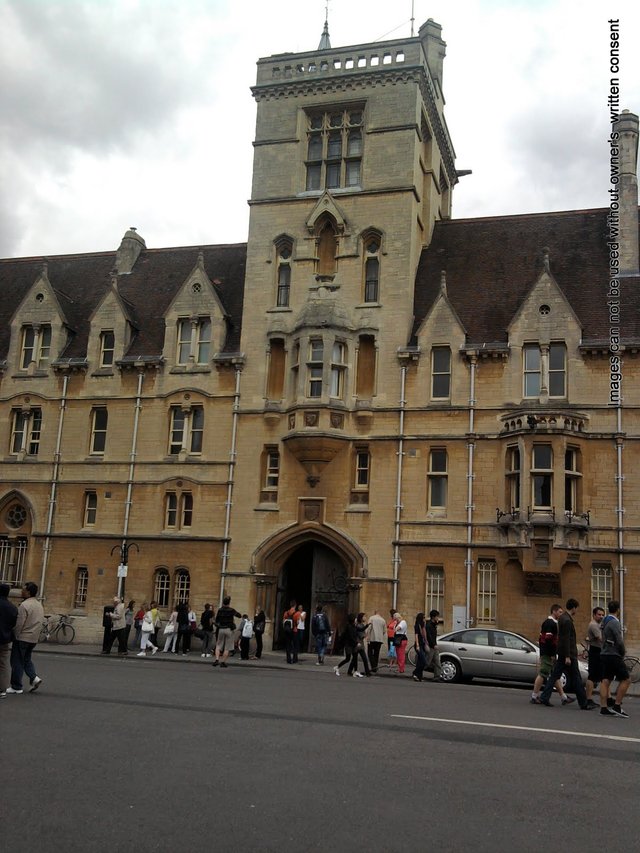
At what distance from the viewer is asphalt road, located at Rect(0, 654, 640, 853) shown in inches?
269

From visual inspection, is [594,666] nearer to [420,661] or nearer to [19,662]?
[420,661]

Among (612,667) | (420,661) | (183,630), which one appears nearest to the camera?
(612,667)

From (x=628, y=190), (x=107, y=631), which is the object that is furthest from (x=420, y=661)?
(x=628, y=190)

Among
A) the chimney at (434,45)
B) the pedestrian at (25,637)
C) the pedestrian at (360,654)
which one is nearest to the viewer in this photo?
the pedestrian at (25,637)

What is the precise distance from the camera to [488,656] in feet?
72.5

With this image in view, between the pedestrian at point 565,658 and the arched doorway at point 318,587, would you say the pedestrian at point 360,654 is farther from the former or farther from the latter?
the arched doorway at point 318,587

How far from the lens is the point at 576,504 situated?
28203 millimetres

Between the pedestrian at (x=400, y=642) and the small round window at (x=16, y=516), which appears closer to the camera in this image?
the pedestrian at (x=400, y=642)

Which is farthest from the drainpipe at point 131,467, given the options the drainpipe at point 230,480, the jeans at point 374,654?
the jeans at point 374,654

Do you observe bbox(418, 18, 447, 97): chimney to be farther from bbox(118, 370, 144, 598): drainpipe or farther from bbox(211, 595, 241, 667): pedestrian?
bbox(211, 595, 241, 667): pedestrian

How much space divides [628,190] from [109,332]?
2067 centimetres

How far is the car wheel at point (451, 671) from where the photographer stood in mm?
22395

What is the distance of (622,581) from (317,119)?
828 inches

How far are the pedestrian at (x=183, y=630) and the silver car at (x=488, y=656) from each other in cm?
928
